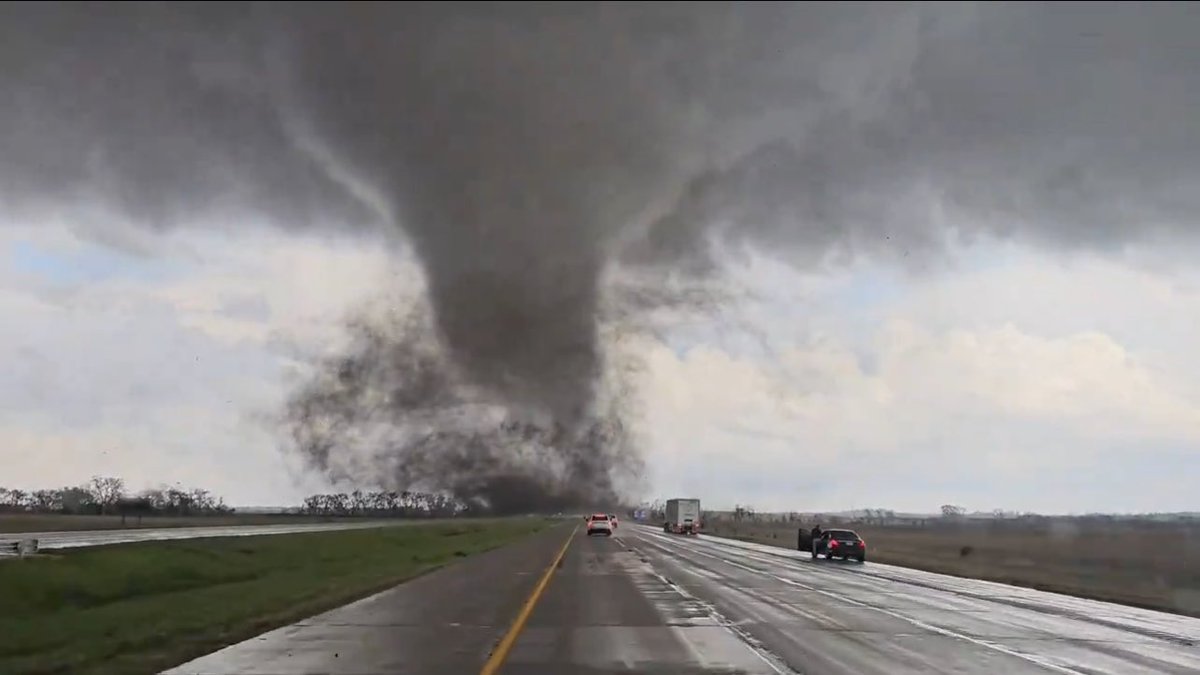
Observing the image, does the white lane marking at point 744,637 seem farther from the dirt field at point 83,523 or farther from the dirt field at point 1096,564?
the dirt field at point 83,523

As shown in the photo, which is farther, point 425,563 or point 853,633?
point 425,563

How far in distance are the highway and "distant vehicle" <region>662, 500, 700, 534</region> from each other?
3162 inches

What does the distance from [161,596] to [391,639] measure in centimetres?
1584

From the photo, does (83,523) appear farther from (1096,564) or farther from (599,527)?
(1096,564)

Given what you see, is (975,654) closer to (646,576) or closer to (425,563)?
(646,576)

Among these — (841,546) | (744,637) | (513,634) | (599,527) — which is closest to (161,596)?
(513,634)

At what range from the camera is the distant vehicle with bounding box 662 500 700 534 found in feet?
376

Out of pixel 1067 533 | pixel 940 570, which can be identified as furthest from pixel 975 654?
pixel 1067 533

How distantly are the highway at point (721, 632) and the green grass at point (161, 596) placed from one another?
1.14 metres

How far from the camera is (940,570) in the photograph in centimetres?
4691

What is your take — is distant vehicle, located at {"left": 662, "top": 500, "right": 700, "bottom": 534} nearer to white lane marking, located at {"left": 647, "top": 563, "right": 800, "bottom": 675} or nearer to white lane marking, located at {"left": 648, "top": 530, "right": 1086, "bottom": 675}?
white lane marking, located at {"left": 648, "top": 530, "right": 1086, "bottom": 675}

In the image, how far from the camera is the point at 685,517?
115688mm

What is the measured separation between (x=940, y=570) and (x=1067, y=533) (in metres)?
54.6

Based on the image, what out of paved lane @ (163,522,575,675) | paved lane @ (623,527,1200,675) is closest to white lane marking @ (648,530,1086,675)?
paved lane @ (623,527,1200,675)
